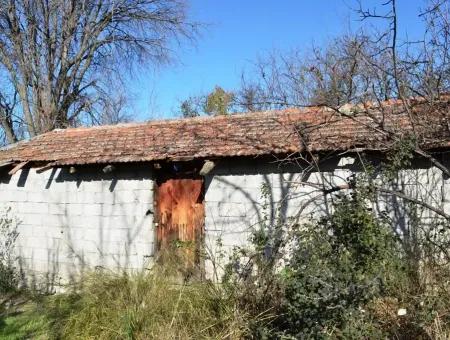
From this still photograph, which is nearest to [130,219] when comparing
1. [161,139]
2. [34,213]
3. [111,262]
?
[111,262]

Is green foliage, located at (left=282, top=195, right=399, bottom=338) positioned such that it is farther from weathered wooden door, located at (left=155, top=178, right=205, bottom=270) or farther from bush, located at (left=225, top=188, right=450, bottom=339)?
weathered wooden door, located at (left=155, top=178, right=205, bottom=270)

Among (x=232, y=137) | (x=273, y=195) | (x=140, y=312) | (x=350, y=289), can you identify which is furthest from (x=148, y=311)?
(x=232, y=137)

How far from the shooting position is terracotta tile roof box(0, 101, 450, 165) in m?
7.56

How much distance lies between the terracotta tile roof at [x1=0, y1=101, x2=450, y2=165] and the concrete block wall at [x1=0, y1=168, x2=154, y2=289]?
0.49 metres

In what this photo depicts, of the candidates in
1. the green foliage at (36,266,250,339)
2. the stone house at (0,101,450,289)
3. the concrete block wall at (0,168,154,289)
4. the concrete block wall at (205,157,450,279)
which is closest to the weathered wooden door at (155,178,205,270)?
the stone house at (0,101,450,289)

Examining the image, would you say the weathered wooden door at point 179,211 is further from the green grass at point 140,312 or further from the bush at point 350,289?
the bush at point 350,289

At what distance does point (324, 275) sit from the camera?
15.4 ft

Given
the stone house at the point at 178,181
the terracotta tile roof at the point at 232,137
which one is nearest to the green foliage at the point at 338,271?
the terracotta tile roof at the point at 232,137

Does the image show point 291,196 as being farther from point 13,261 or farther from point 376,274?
point 13,261

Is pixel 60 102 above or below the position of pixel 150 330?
above

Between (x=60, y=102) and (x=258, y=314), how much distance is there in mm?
20200

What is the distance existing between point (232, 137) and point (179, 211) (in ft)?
5.61

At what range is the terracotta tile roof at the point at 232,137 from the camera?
24.8 feet

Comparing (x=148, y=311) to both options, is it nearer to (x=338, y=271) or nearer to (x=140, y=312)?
(x=140, y=312)
